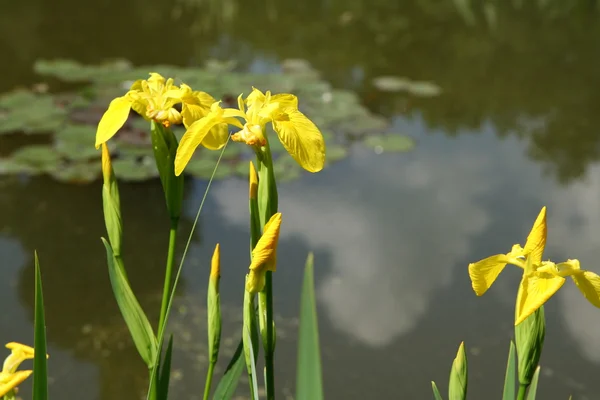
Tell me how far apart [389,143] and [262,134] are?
282 centimetres

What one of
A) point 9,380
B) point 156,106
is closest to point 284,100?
point 156,106

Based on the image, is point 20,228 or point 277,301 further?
point 20,228

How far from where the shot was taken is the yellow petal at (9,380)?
59cm

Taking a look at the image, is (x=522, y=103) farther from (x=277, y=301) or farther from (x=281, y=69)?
(x=277, y=301)

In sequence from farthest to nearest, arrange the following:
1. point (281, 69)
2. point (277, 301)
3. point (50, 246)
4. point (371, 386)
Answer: point (281, 69) < point (50, 246) < point (277, 301) < point (371, 386)

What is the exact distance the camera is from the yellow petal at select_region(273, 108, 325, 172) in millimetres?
571

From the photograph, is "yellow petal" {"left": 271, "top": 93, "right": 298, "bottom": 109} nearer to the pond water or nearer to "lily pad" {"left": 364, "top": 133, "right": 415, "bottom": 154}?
the pond water

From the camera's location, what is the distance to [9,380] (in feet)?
2.00

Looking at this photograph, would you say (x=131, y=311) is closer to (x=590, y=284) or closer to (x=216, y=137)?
(x=216, y=137)

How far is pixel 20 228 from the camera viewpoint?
2.52m

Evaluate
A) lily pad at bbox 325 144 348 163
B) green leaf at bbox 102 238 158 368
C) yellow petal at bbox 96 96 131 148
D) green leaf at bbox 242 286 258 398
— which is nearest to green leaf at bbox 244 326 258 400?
green leaf at bbox 242 286 258 398

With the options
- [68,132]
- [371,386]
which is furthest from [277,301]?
[68,132]

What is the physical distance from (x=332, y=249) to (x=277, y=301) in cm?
43

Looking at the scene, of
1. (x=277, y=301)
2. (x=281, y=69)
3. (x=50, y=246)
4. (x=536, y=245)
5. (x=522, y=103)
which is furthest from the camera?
(x=281, y=69)
